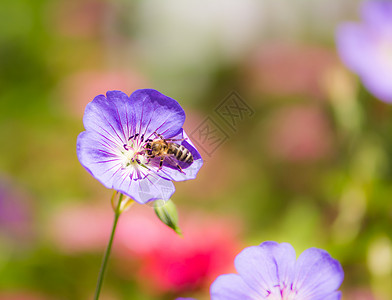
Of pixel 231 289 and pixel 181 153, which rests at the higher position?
pixel 181 153

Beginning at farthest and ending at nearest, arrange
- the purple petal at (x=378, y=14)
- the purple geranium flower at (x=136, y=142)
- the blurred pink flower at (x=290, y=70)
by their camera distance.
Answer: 1. the blurred pink flower at (x=290, y=70)
2. the purple petal at (x=378, y=14)
3. the purple geranium flower at (x=136, y=142)

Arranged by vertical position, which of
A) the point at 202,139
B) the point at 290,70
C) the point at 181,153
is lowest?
the point at 181,153

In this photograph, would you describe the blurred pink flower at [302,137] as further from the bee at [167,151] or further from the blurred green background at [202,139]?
the bee at [167,151]

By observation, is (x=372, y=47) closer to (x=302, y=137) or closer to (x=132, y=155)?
(x=302, y=137)

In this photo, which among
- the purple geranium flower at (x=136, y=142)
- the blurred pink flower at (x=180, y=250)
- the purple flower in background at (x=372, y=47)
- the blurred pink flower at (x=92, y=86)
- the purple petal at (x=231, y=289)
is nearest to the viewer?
the purple petal at (x=231, y=289)

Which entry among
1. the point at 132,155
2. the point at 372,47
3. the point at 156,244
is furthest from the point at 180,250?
the point at 372,47

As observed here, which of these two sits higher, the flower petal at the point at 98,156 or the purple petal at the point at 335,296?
the flower petal at the point at 98,156

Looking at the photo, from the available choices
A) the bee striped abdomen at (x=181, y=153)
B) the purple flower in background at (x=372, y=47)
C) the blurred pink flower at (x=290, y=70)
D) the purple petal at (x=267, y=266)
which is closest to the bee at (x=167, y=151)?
the bee striped abdomen at (x=181, y=153)

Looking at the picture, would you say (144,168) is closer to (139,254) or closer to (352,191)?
(139,254)
